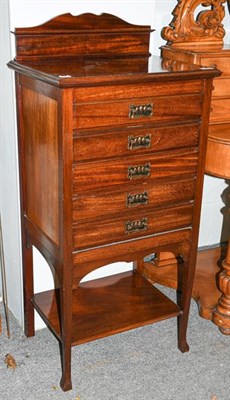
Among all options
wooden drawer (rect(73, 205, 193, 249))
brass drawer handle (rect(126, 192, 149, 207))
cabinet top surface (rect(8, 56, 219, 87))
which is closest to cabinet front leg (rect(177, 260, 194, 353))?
wooden drawer (rect(73, 205, 193, 249))

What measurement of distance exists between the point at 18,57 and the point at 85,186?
1.75 feet

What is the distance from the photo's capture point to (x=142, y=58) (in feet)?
6.95

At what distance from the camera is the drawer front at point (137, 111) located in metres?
1.64

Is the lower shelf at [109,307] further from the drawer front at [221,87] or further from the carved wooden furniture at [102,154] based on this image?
the drawer front at [221,87]

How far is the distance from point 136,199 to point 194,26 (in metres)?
0.92

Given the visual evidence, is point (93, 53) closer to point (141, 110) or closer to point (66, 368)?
point (141, 110)

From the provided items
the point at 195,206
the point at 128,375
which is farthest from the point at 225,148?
the point at 128,375

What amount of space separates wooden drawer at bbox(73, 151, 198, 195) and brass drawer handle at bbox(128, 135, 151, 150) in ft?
0.13

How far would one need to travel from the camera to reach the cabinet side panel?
1.73 meters

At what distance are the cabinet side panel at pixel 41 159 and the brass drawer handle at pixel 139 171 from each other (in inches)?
9.8

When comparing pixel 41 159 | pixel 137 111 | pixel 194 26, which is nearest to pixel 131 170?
pixel 137 111

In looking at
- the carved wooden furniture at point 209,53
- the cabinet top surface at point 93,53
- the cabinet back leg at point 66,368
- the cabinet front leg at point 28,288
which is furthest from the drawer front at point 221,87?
the cabinet back leg at point 66,368

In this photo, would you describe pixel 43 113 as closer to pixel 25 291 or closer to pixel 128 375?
pixel 25 291

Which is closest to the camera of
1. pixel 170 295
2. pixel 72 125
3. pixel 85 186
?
pixel 72 125
